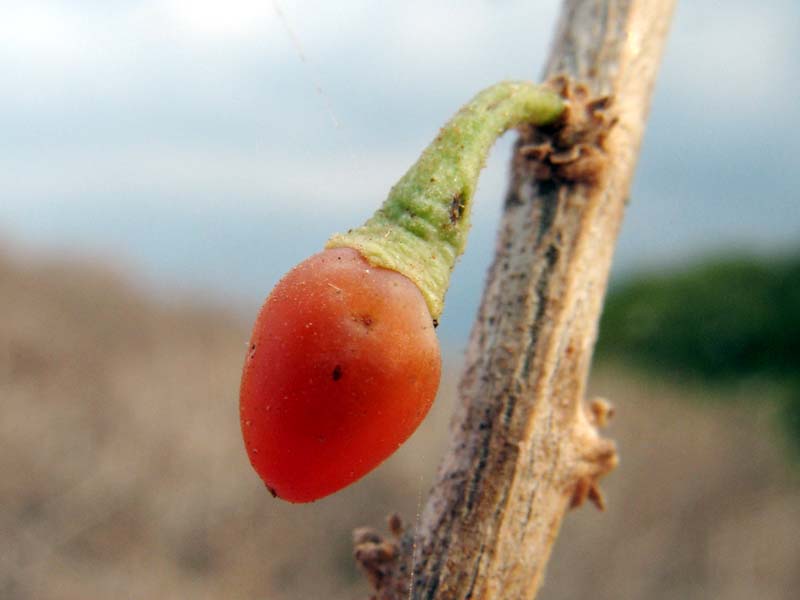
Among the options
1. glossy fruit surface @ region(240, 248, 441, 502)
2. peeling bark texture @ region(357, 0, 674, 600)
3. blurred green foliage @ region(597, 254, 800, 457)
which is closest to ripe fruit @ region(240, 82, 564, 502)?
glossy fruit surface @ region(240, 248, 441, 502)

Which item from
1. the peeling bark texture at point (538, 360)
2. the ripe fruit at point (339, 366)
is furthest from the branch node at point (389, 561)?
the ripe fruit at point (339, 366)

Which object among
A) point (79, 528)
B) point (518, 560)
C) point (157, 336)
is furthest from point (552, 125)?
point (157, 336)

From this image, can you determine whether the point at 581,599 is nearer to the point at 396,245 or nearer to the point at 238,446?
the point at 238,446

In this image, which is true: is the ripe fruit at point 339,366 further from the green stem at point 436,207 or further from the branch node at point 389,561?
the branch node at point 389,561

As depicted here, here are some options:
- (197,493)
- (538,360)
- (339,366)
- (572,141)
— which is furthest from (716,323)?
(339,366)

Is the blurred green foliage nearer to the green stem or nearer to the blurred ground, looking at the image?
the blurred ground

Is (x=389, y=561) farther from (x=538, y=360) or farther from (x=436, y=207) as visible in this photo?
(x=436, y=207)
